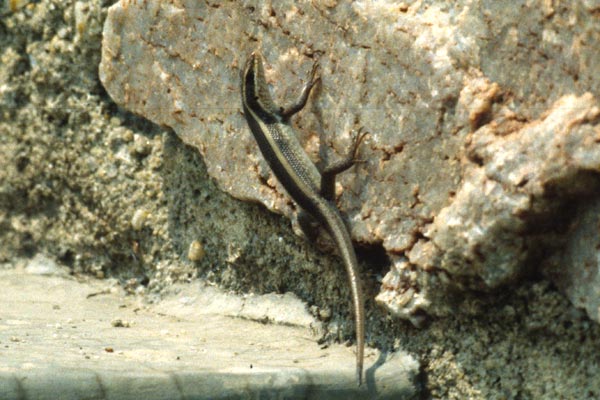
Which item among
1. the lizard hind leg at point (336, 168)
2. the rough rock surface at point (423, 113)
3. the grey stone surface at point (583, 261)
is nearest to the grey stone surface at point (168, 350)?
the rough rock surface at point (423, 113)

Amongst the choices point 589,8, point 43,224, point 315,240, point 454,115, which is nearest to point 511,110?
point 454,115

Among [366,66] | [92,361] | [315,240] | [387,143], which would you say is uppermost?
[366,66]

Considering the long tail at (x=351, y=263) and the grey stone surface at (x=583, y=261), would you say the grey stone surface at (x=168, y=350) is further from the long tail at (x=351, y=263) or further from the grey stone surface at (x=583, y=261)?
the grey stone surface at (x=583, y=261)

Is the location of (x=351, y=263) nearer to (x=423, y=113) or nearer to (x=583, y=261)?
(x=423, y=113)

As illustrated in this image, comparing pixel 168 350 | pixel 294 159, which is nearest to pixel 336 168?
pixel 294 159

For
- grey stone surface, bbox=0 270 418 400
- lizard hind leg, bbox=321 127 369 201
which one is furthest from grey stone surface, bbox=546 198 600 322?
lizard hind leg, bbox=321 127 369 201

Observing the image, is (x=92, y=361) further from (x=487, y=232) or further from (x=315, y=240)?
(x=487, y=232)
